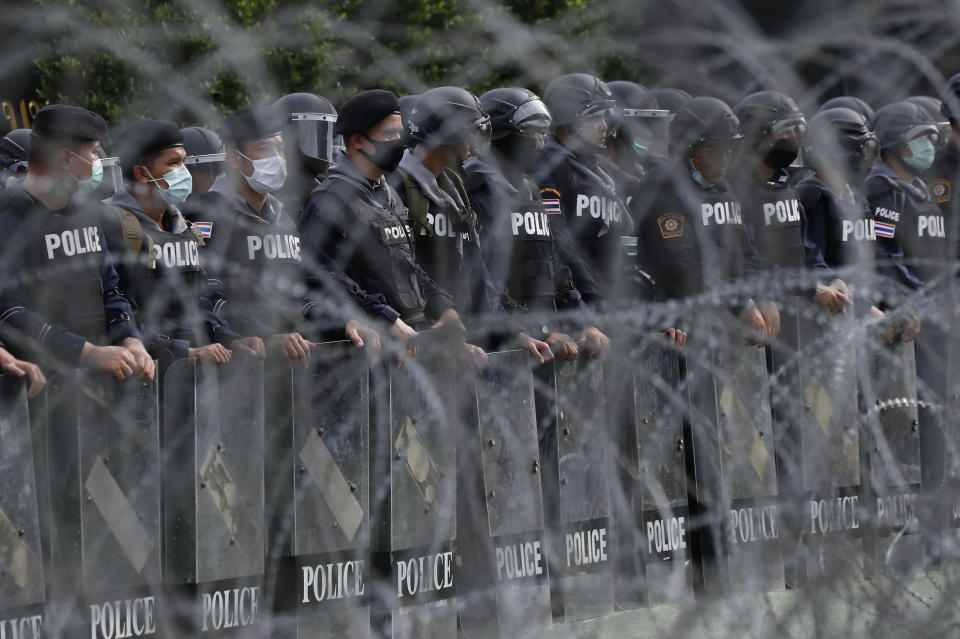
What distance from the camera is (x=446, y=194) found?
22.8 feet

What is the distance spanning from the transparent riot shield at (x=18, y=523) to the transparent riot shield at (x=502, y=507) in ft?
5.88

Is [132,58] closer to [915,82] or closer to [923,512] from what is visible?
[915,82]

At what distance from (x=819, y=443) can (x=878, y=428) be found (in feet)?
1.51

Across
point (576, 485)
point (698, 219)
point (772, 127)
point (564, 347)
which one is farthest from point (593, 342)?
point (772, 127)

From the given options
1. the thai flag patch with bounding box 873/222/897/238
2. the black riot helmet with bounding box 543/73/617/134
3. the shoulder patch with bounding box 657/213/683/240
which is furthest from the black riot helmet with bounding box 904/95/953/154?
the black riot helmet with bounding box 543/73/617/134

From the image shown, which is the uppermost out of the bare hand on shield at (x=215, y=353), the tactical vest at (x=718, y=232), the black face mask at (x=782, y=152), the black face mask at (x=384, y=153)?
the black face mask at (x=782, y=152)

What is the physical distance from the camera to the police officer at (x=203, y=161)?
24.8 ft

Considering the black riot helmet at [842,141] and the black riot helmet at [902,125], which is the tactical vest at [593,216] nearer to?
the black riot helmet at [842,141]

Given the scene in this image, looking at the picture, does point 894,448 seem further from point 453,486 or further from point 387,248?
point 387,248

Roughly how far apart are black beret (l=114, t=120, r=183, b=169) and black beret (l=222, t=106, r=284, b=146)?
0.29m

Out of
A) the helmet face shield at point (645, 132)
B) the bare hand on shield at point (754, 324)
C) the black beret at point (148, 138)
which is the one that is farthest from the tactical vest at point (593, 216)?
the black beret at point (148, 138)

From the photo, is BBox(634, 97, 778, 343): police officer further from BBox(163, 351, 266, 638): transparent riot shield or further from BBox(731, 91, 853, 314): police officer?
BBox(163, 351, 266, 638): transparent riot shield

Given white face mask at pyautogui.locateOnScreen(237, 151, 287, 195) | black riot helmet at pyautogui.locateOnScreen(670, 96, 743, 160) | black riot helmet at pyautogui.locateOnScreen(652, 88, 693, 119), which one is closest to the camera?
white face mask at pyautogui.locateOnScreen(237, 151, 287, 195)

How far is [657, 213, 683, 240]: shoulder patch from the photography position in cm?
759
